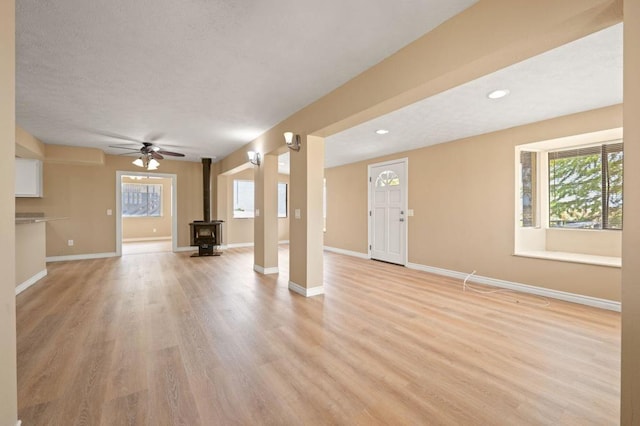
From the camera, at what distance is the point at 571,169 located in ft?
13.3

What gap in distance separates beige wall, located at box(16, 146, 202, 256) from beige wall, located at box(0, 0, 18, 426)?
6.07 meters

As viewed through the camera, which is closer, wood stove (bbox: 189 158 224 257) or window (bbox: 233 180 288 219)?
wood stove (bbox: 189 158 224 257)

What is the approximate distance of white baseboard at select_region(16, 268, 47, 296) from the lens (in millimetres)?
3764

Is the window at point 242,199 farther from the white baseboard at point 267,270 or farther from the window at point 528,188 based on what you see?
the window at point 528,188

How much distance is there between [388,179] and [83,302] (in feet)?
18.0

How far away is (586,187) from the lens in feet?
12.7

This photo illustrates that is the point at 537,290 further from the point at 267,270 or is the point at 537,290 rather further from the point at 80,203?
the point at 80,203

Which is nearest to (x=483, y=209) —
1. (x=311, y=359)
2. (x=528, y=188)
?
(x=528, y=188)

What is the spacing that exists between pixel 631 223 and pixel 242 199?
833cm

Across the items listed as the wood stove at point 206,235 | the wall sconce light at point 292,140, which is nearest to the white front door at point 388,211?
the wall sconce light at point 292,140

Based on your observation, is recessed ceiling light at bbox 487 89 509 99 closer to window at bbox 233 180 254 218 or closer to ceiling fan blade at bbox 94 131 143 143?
ceiling fan blade at bbox 94 131 143 143

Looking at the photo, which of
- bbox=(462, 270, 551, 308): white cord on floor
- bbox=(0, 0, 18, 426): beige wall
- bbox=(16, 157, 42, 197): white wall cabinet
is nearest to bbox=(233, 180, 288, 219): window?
bbox=(16, 157, 42, 197): white wall cabinet

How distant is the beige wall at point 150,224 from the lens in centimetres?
960

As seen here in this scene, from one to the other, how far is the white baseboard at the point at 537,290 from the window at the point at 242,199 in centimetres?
564
